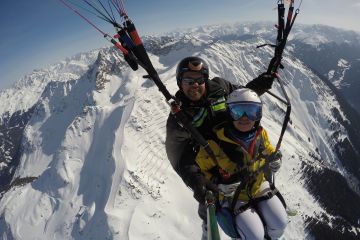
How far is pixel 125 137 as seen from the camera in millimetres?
93812

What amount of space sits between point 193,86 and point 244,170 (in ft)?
7.99

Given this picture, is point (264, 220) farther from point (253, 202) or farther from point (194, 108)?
point (194, 108)

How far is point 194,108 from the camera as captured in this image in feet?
26.2

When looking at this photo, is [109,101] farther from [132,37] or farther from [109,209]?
[132,37]

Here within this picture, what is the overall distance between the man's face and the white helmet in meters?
1.38

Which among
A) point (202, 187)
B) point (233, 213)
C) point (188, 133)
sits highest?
point (188, 133)

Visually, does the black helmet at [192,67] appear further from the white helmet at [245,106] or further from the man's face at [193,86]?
the white helmet at [245,106]

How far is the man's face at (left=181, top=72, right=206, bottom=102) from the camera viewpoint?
25.9 ft

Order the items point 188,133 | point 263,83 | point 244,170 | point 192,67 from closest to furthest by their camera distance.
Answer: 1. point 244,170
2. point 188,133
3. point 192,67
4. point 263,83

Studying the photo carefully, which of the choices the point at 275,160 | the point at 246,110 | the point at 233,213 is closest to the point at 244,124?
the point at 246,110

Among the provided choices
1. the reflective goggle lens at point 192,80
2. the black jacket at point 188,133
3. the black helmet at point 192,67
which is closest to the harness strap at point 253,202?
→ the black jacket at point 188,133

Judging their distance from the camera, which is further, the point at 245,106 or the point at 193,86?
the point at 193,86

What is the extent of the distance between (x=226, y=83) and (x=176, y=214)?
64.9 metres

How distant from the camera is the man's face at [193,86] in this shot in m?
7.88
